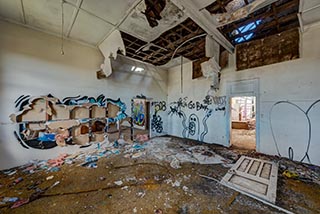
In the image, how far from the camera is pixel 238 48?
4.70 metres

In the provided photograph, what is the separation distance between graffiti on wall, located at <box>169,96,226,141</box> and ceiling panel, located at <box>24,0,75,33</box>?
5228 millimetres

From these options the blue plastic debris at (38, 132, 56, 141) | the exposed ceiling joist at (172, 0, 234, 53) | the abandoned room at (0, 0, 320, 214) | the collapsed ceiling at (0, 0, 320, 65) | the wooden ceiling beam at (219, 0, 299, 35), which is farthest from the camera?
the blue plastic debris at (38, 132, 56, 141)

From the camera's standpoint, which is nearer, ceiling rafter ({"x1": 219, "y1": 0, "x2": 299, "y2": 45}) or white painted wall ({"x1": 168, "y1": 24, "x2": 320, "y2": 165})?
ceiling rafter ({"x1": 219, "y1": 0, "x2": 299, "y2": 45})

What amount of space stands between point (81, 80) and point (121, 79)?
56.9 inches

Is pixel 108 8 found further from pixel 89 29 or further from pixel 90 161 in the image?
pixel 90 161

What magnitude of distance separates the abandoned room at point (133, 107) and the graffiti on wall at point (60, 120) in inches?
1.1

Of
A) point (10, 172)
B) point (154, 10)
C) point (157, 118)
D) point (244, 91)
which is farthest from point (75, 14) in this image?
point (244, 91)

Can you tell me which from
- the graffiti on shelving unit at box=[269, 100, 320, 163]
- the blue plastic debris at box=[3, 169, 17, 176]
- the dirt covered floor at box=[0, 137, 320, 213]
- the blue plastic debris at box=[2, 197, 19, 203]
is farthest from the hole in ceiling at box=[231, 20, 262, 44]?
the blue plastic debris at box=[3, 169, 17, 176]

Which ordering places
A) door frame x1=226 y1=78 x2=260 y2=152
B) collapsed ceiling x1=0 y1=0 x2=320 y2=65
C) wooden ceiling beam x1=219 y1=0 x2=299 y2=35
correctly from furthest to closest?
1. door frame x1=226 y1=78 x2=260 y2=152
2. wooden ceiling beam x1=219 y1=0 x2=299 y2=35
3. collapsed ceiling x1=0 y1=0 x2=320 y2=65

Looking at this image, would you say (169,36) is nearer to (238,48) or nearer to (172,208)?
(238,48)

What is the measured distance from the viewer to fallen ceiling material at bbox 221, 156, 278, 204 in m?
2.20

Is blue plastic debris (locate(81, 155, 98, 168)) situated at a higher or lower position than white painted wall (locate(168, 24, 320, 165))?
lower

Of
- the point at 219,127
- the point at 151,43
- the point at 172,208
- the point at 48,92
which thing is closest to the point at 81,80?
the point at 48,92

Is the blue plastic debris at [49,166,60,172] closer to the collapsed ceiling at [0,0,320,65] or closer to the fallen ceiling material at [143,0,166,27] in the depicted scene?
the collapsed ceiling at [0,0,320,65]
